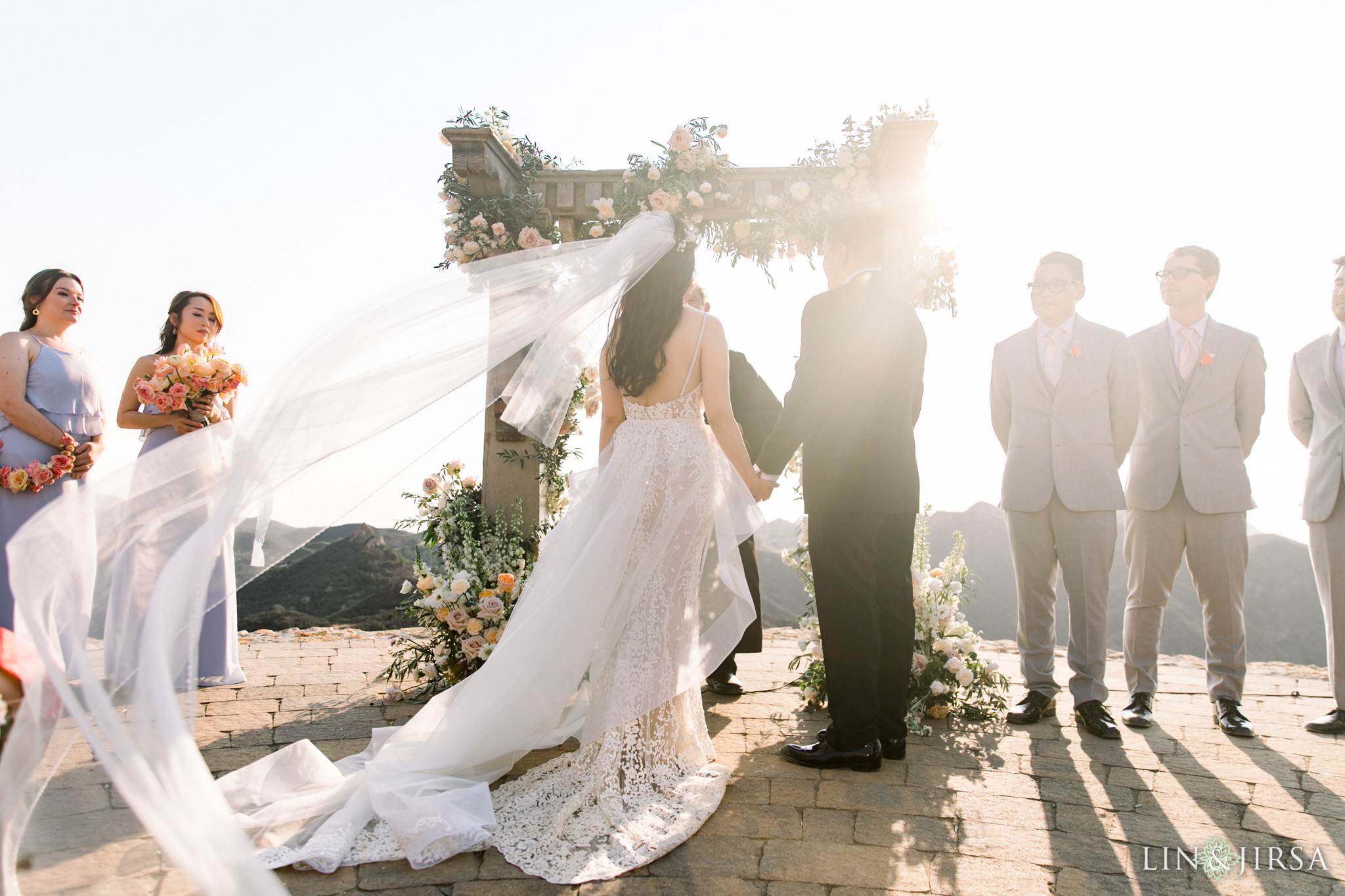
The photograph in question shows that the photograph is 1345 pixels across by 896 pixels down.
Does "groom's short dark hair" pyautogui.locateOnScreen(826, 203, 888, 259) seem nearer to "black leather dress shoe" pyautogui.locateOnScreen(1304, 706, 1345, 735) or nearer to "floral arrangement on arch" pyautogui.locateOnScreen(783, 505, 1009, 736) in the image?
"floral arrangement on arch" pyautogui.locateOnScreen(783, 505, 1009, 736)

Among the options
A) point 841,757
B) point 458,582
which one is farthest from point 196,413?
point 841,757

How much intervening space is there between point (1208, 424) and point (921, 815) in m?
2.80

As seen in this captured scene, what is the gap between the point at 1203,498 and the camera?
14.0 feet

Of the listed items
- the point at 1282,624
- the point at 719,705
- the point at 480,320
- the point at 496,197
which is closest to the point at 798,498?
the point at 719,705

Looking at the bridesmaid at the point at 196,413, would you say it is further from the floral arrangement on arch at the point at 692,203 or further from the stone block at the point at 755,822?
the stone block at the point at 755,822

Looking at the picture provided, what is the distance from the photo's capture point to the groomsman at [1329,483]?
4.28m

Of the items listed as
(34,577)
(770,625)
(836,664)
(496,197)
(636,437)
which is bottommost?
(770,625)

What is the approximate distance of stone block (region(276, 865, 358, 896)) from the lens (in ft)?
7.72

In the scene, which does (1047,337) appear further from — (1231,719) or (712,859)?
(712,859)

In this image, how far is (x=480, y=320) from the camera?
3129 millimetres

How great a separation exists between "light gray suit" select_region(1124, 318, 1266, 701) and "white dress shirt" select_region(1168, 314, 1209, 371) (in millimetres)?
25

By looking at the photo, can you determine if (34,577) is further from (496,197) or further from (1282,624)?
(1282,624)

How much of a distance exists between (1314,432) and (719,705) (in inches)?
144

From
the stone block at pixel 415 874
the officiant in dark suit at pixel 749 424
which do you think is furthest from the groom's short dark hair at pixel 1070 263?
the stone block at pixel 415 874
